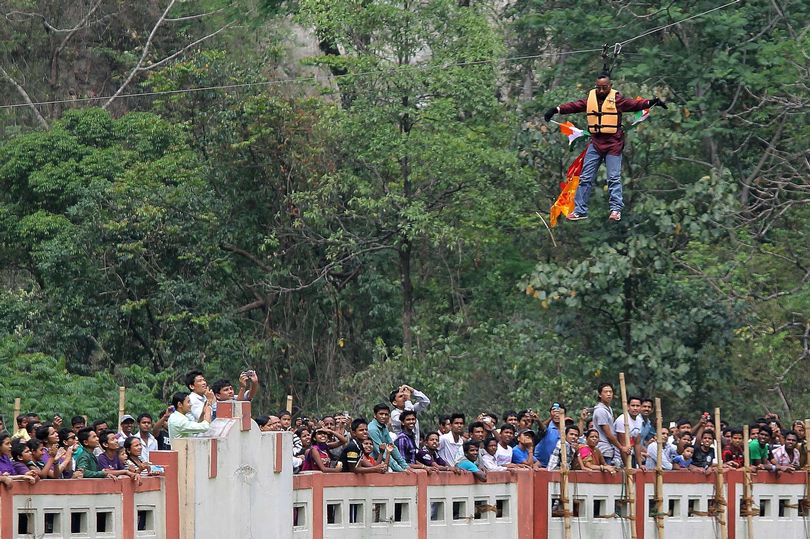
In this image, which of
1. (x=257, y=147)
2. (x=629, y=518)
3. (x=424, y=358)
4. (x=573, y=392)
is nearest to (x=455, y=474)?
(x=629, y=518)

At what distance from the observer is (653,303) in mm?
31766

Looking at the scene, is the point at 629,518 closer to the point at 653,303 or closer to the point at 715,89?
the point at 653,303

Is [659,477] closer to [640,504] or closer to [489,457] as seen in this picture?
[640,504]

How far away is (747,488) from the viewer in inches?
914

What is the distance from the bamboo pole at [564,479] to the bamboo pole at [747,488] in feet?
10.1

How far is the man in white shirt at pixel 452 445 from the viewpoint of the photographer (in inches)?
782

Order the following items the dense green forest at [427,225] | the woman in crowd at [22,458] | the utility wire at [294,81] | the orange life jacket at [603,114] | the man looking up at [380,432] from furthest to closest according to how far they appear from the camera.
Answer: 1. the utility wire at [294,81]
2. the dense green forest at [427,225]
3. the orange life jacket at [603,114]
4. the man looking up at [380,432]
5. the woman in crowd at [22,458]

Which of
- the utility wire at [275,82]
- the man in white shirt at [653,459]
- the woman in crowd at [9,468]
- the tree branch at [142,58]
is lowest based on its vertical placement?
the man in white shirt at [653,459]

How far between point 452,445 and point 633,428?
105 inches

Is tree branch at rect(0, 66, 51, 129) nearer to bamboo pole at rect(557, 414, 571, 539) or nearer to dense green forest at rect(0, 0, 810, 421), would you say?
dense green forest at rect(0, 0, 810, 421)

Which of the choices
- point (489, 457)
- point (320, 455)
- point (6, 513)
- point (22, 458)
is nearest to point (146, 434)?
point (320, 455)

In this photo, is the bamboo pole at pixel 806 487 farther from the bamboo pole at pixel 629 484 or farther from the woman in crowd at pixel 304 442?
the woman in crowd at pixel 304 442

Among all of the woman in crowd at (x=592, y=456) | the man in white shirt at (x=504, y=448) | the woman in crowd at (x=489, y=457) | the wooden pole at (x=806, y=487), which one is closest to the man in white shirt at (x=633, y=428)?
the woman in crowd at (x=592, y=456)

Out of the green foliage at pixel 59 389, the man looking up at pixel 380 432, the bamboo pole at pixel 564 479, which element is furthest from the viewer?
the green foliage at pixel 59 389
